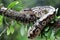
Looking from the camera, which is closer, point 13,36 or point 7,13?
point 7,13

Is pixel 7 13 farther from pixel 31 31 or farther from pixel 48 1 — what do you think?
pixel 48 1

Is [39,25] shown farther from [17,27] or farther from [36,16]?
[17,27]

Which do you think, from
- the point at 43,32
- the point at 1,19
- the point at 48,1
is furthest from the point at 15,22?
the point at 48,1

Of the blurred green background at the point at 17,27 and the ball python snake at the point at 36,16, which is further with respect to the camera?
the blurred green background at the point at 17,27

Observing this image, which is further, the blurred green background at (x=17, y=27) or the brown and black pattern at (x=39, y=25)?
the blurred green background at (x=17, y=27)

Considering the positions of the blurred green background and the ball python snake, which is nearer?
the ball python snake

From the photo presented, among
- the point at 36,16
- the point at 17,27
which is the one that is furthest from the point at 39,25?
the point at 17,27

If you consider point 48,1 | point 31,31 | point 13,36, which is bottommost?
point 13,36

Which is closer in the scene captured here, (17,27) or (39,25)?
(39,25)

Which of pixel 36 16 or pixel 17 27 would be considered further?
pixel 17 27

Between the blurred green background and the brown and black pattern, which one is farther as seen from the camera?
the blurred green background

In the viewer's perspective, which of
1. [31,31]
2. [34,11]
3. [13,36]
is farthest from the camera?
[13,36]
